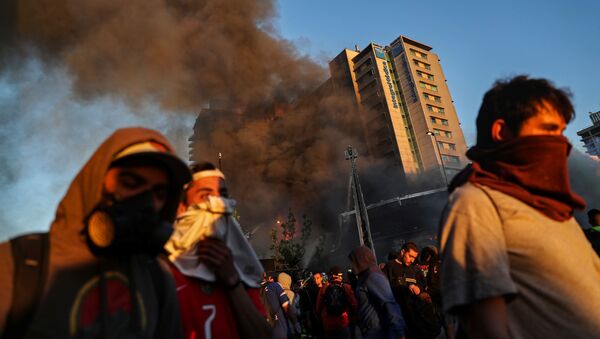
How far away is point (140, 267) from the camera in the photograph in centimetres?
106

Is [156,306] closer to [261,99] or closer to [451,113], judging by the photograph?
[261,99]

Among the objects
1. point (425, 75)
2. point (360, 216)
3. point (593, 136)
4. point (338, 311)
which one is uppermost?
point (425, 75)

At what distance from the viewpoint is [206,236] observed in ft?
4.80

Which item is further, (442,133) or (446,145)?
(442,133)

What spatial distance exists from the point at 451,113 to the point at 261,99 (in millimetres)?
23608

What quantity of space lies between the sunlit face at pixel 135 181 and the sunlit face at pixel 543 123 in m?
1.24

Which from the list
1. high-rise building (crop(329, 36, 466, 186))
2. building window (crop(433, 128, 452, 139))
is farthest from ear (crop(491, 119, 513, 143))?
building window (crop(433, 128, 452, 139))

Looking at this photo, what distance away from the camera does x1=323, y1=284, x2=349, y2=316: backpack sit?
185 inches

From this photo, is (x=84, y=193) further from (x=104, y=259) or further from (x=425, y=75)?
(x=425, y=75)

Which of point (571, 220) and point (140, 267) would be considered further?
point (571, 220)

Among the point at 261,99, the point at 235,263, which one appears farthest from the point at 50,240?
the point at 261,99

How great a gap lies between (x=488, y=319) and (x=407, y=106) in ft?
139

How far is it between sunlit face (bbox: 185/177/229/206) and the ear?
1.20m

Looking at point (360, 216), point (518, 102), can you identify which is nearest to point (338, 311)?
point (518, 102)
